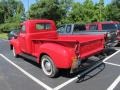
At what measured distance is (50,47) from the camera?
8.44 meters

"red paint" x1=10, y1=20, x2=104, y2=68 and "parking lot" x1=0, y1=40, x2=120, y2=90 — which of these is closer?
"parking lot" x1=0, y1=40, x2=120, y2=90

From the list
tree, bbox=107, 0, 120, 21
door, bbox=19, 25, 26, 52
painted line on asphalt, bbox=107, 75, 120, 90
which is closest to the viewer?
painted line on asphalt, bbox=107, 75, 120, 90

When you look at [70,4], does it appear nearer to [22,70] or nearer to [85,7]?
[85,7]

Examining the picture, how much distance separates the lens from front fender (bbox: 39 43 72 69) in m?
7.71

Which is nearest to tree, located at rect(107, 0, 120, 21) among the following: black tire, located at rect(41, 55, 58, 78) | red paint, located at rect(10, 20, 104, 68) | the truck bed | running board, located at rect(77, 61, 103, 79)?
red paint, located at rect(10, 20, 104, 68)

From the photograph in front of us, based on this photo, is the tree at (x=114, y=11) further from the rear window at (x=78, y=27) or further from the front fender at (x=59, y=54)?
the front fender at (x=59, y=54)

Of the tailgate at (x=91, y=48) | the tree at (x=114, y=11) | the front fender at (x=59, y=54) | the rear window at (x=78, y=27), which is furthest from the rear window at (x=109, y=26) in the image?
the tree at (x=114, y=11)

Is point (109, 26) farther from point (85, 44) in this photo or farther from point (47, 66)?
point (47, 66)

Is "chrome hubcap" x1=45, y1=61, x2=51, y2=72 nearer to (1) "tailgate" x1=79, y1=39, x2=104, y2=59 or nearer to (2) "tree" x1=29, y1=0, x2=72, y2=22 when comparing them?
(1) "tailgate" x1=79, y1=39, x2=104, y2=59

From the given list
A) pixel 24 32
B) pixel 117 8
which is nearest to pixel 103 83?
pixel 24 32

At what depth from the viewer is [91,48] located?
9.06m

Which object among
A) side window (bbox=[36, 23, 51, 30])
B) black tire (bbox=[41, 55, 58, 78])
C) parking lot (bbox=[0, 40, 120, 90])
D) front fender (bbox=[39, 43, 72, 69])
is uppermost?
side window (bbox=[36, 23, 51, 30])

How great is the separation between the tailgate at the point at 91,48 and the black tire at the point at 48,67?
3.11 ft

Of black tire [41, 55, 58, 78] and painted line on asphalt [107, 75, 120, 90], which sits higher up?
black tire [41, 55, 58, 78]
